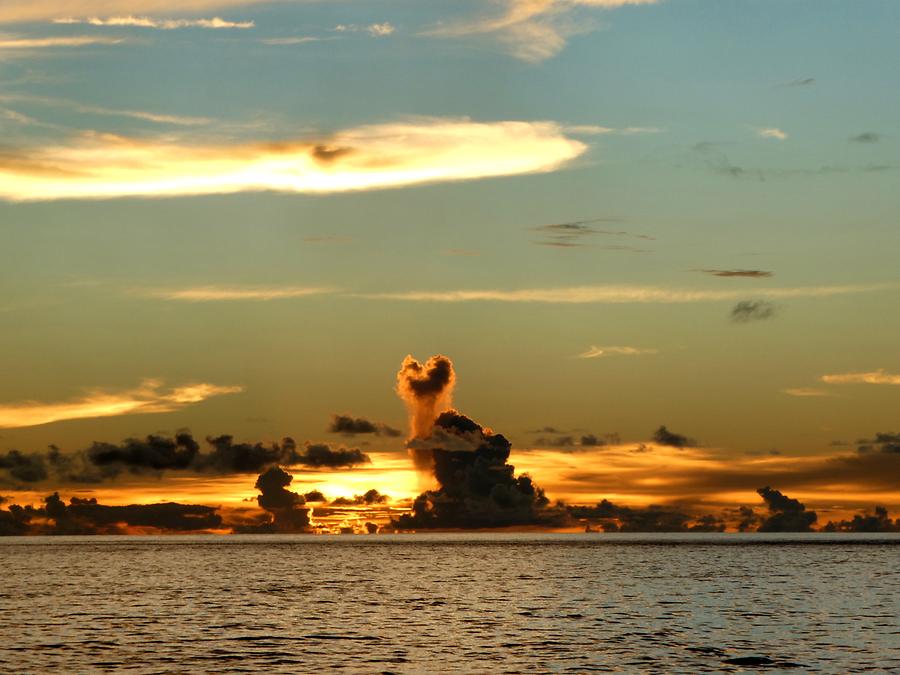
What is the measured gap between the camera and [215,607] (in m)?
153

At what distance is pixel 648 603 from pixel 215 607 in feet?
179

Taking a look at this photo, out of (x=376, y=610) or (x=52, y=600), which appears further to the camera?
(x=52, y=600)

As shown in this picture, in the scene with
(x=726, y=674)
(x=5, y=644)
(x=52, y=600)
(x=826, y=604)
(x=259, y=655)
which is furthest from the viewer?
(x=52, y=600)

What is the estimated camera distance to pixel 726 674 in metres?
85.6

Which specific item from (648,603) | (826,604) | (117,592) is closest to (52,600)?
(117,592)

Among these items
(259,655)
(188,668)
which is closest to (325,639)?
(259,655)

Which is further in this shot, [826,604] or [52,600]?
[52,600]

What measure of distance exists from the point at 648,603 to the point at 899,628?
4671cm

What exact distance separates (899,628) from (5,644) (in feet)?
266

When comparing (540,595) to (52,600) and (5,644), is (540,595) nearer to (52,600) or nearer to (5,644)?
(52,600)

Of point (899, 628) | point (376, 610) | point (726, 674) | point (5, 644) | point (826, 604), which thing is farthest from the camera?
point (826, 604)

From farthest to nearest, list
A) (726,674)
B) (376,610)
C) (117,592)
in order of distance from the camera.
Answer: (117,592)
(376,610)
(726,674)

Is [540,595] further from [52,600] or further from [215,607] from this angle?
[52,600]

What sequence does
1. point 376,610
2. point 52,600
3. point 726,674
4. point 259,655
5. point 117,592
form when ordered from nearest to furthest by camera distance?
point 726,674 < point 259,655 < point 376,610 < point 52,600 < point 117,592
